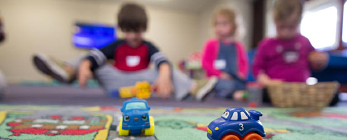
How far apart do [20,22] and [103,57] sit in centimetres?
358

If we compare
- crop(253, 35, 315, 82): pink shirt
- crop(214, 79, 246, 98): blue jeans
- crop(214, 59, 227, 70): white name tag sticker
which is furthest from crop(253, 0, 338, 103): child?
crop(214, 59, 227, 70): white name tag sticker

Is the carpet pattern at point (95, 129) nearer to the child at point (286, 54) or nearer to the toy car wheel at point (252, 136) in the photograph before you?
the toy car wheel at point (252, 136)

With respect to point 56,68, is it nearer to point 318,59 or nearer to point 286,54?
point 286,54

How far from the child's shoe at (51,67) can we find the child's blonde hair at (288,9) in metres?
1.17

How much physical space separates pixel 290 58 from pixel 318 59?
0.13 meters

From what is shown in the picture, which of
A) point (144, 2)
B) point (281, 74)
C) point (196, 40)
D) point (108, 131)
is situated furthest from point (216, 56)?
point (196, 40)

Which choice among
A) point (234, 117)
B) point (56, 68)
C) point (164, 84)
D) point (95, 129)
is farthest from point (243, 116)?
point (56, 68)

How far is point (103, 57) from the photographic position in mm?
1218

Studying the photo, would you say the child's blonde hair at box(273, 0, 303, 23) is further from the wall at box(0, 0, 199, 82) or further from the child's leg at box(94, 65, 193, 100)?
the wall at box(0, 0, 199, 82)

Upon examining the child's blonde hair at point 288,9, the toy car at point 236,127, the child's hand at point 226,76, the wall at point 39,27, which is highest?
the wall at point 39,27

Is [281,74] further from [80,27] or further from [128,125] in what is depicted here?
[80,27]

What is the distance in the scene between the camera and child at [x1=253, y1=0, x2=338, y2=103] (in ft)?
3.34

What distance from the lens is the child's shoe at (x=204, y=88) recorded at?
1.11m

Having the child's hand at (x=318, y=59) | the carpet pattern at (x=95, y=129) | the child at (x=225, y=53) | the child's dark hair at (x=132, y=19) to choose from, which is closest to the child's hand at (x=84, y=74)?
the child's dark hair at (x=132, y=19)
